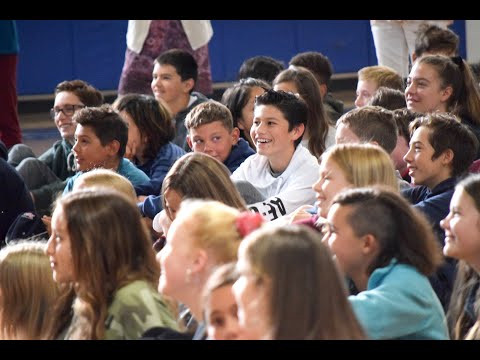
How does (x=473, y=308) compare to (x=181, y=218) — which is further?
(x=473, y=308)

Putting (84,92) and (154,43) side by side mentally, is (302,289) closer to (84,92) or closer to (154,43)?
(84,92)

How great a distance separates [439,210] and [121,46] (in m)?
6.99

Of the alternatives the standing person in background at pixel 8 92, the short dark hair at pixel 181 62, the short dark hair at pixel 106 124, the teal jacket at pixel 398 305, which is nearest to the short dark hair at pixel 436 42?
the short dark hair at pixel 181 62

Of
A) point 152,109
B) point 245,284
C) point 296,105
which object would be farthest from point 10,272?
point 152,109

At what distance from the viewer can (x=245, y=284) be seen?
6.38 ft

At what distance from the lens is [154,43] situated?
22.7 ft

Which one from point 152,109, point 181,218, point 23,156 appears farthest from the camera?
point 23,156

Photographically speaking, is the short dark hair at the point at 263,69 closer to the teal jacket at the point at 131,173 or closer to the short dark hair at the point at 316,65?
the short dark hair at the point at 316,65

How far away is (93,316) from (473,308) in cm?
107

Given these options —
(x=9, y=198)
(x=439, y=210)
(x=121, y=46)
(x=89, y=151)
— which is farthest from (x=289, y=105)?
(x=121, y=46)

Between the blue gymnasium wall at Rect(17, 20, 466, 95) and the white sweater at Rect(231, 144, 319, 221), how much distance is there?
5.90 metres

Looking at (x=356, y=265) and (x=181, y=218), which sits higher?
(x=181, y=218)

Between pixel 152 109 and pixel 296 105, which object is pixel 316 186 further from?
pixel 152 109

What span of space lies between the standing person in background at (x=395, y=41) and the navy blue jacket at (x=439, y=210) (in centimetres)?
357
